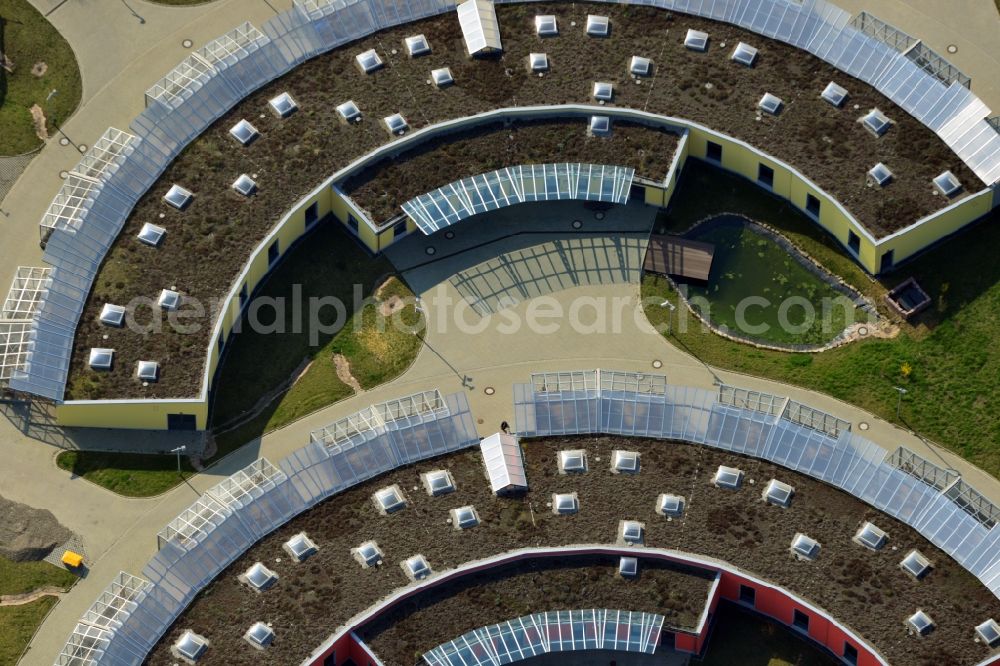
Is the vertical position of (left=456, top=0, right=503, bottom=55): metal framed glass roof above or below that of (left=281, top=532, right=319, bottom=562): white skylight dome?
above

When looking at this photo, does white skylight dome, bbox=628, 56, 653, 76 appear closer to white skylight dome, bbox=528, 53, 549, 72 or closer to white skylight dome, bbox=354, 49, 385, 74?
white skylight dome, bbox=528, 53, 549, 72

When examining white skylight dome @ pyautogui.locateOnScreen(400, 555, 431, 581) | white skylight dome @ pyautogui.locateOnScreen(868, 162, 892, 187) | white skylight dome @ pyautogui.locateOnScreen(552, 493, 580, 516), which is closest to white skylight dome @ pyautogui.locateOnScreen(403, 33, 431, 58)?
white skylight dome @ pyautogui.locateOnScreen(868, 162, 892, 187)

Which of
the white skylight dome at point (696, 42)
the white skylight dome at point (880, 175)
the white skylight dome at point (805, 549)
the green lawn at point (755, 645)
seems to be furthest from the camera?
the white skylight dome at point (696, 42)

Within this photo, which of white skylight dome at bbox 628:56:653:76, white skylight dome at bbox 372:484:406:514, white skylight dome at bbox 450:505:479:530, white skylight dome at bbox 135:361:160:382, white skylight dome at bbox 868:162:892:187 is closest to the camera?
white skylight dome at bbox 450:505:479:530

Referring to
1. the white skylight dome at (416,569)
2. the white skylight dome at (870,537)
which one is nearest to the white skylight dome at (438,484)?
the white skylight dome at (416,569)

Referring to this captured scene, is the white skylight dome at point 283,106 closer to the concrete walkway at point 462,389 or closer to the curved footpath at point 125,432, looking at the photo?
the curved footpath at point 125,432

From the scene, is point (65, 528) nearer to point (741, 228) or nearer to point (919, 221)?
point (741, 228)
